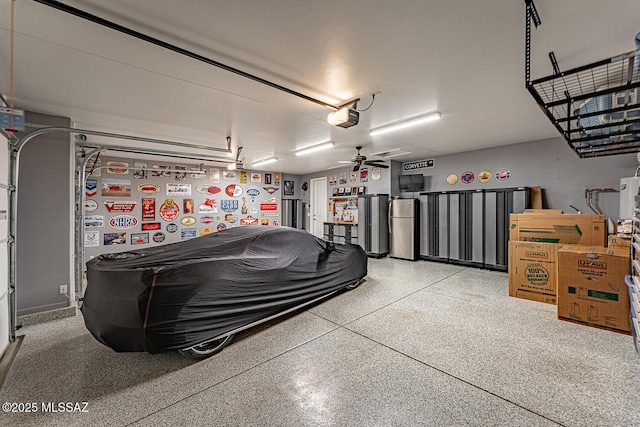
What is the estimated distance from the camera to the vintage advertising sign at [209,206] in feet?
25.3

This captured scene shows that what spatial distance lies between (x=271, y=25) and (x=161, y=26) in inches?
32.9

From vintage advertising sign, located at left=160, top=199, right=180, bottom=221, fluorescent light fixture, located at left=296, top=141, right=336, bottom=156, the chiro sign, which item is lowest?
vintage advertising sign, located at left=160, top=199, right=180, bottom=221

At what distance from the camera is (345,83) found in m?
2.84

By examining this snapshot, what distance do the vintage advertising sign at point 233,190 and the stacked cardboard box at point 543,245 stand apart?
7.16 m

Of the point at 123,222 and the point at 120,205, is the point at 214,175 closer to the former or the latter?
the point at 120,205

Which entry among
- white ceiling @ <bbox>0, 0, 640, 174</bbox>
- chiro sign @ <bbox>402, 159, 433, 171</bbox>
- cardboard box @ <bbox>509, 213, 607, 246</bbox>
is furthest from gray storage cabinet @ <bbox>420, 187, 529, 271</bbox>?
white ceiling @ <bbox>0, 0, 640, 174</bbox>

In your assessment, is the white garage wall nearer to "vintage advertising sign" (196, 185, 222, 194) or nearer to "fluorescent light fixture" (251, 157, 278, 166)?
"fluorescent light fixture" (251, 157, 278, 166)

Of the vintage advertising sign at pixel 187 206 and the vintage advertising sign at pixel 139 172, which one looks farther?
the vintage advertising sign at pixel 187 206

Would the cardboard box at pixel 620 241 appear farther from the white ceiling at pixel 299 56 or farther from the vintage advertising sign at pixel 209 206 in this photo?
the vintage advertising sign at pixel 209 206

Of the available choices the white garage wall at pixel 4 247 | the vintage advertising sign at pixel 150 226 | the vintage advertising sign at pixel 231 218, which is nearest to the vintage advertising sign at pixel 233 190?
the vintage advertising sign at pixel 231 218

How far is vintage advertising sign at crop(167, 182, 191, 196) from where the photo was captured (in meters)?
7.18

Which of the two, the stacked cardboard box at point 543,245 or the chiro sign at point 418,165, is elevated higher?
the chiro sign at point 418,165

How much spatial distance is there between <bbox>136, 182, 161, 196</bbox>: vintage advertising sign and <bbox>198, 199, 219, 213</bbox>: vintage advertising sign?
117 cm

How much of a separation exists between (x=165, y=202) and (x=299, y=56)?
20.8 ft
